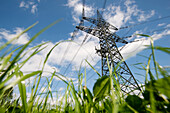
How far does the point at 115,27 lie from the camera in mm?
11711

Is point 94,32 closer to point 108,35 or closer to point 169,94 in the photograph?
point 108,35

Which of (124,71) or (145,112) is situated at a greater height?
(124,71)

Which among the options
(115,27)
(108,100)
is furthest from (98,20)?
(108,100)

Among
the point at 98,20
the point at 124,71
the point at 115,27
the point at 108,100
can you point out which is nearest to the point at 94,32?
the point at 98,20

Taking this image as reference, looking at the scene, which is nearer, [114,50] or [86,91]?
[86,91]

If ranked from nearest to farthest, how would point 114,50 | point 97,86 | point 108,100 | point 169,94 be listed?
1. point 169,94
2. point 97,86
3. point 108,100
4. point 114,50

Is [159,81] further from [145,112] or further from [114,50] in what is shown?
[114,50]

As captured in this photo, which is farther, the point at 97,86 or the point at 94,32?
the point at 94,32

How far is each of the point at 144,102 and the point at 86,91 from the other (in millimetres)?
259

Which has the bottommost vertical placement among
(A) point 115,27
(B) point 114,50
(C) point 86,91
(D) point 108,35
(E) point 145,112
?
(E) point 145,112

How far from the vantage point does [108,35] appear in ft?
33.7

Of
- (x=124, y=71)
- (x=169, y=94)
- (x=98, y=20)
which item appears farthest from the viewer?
(x=98, y=20)

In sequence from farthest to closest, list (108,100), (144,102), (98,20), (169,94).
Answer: (98,20), (108,100), (144,102), (169,94)

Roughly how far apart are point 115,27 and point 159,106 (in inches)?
480
